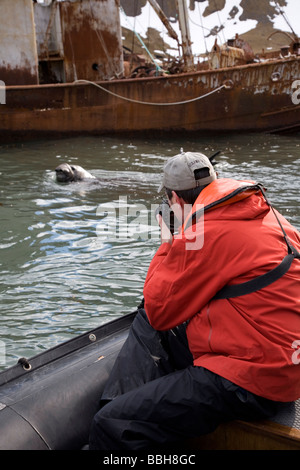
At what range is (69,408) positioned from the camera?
2.81 metres

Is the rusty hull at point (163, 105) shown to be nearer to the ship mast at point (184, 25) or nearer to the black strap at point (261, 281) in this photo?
the ship mast at point (184, 25)

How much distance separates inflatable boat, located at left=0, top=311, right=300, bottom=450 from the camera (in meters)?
2.38

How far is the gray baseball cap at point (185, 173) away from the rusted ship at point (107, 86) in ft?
49.7

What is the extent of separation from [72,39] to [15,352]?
668 inches

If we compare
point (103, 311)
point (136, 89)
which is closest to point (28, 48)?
point (136, 89)

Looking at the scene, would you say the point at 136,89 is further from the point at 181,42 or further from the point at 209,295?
the point at 209,295

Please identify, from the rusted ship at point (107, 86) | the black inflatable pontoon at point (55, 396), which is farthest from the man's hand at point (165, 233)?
the rusted ship at point (107, 86)

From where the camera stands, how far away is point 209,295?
237 cm

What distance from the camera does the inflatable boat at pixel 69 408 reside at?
2375 mm
